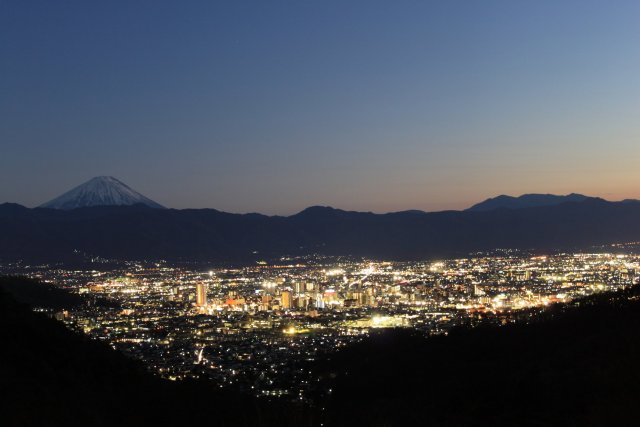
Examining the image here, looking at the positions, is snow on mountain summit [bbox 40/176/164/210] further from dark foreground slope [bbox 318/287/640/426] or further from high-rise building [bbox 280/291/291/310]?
dark foreground slope [bbox 318/287/640/426]

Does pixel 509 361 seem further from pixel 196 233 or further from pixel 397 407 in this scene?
pixel 196 233

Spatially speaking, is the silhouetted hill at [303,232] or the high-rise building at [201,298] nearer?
the high-rise building at [201,298]

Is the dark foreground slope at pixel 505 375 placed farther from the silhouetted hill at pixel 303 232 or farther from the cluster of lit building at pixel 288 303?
the silhouetted hill at pixel 303 232

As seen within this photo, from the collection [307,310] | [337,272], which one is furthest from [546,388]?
[337,272]

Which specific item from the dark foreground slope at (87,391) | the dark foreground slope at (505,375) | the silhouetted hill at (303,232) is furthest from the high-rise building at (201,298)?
the silhouetted hill at (303,232)

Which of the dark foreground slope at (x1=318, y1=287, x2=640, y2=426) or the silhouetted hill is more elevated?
the silhouetted hill

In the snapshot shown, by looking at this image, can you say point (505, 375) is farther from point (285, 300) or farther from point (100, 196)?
point (100, 196)

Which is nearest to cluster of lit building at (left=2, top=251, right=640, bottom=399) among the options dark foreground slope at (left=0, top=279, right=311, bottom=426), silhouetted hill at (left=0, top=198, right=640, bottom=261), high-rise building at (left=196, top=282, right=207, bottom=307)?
high-rise building at (left=196, top=282, right=207, bottom=307)

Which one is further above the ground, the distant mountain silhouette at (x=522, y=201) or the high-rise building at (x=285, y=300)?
the distant mountain silhouette at (x=522, y=201)
